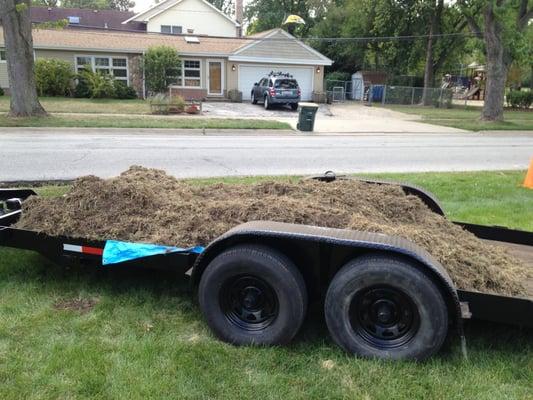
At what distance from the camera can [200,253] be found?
3.65 metres

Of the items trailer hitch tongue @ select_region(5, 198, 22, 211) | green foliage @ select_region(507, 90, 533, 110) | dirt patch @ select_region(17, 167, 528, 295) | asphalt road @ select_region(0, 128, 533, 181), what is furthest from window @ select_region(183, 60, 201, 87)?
dirt patch @ select_region(17, 167, 528, 295)

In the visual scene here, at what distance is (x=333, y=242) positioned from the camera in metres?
3.20

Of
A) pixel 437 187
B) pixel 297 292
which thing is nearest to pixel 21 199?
pixel 297 292

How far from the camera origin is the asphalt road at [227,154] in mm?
10562

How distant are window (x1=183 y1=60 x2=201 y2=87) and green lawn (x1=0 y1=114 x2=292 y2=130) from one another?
1331 centimetres

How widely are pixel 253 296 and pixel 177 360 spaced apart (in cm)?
64

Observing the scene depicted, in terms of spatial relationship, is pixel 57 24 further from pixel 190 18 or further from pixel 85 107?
pixel 190 18

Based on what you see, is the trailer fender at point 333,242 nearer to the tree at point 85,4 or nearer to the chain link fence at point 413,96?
the chain link fence at point 413,96

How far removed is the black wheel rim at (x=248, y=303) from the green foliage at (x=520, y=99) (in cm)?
4257

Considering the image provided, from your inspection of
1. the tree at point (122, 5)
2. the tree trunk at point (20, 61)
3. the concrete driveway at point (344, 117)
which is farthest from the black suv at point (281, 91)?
the tree at point (122, 5)

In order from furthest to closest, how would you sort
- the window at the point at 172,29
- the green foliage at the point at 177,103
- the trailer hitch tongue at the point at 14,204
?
the window at the point at 172,29 < the green foliage at the point at 177,103 < the trailer hitch tongue at the point at 14,204

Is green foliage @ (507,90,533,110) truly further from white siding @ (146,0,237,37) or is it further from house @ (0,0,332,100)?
white siding @ (146,0,237,37)

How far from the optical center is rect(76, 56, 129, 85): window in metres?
32.8

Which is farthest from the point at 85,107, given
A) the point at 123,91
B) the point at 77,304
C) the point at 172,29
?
the point at 77,304
